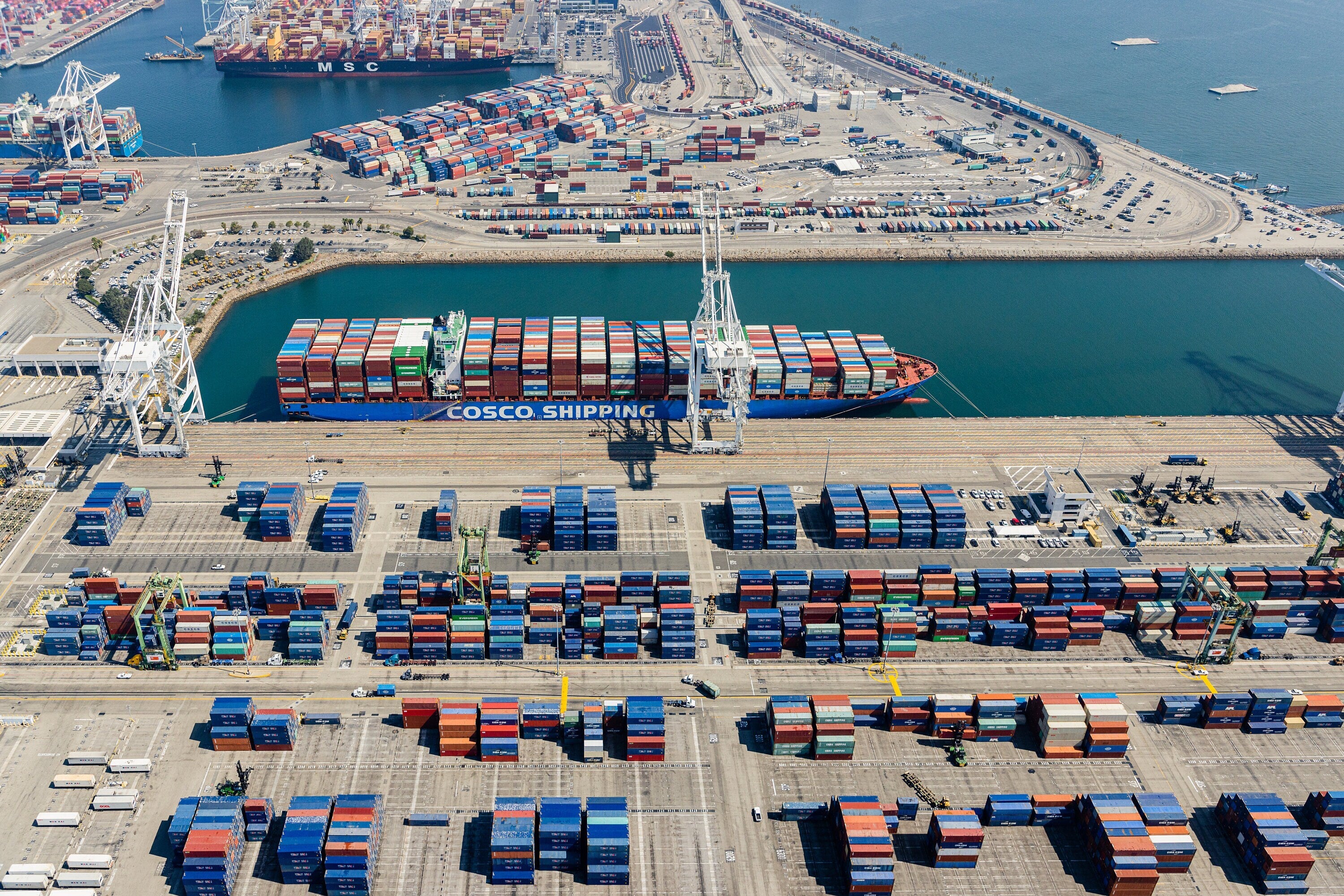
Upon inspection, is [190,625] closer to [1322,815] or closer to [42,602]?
[42,602]

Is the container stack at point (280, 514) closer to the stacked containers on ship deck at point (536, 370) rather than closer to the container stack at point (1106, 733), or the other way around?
the stacked containers on ship deck at point (536, 370)

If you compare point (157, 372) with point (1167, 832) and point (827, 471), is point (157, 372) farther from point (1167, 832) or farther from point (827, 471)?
point (1167, 832)

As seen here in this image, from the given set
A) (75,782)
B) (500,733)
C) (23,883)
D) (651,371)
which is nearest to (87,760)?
(75,782)

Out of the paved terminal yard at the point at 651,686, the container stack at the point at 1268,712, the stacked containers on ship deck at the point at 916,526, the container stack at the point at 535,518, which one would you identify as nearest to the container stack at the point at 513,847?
the paved terminal yard at the point at 651,686

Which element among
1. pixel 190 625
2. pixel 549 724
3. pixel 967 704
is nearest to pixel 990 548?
pixel 967 704

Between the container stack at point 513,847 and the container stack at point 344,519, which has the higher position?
the container stack at point 344,519

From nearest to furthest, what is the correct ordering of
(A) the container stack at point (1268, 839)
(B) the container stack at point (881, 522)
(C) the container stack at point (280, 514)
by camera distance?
Result: (A) the container stack at point (1268, 839) → (C) the container stack at point (280, 514) → (B) the container stack at point (881, 522)

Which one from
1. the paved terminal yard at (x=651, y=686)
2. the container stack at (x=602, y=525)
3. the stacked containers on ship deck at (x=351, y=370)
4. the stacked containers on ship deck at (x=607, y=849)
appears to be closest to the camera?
the stacked containers on ship deck at (x=607, y=849)
